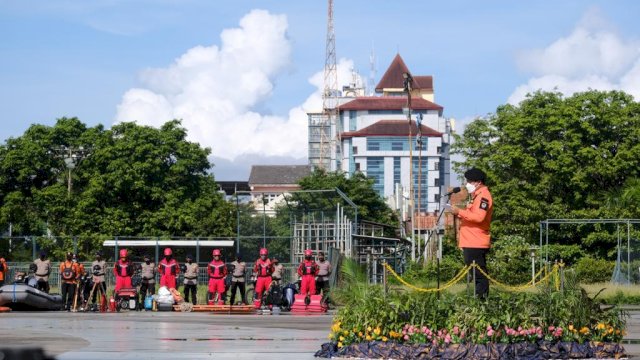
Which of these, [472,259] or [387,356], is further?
[472,259]

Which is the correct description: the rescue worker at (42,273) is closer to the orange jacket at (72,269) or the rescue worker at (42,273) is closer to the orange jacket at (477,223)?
the orange jacket at (72,269)

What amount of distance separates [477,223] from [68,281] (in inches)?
737

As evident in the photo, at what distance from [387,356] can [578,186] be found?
180 feet

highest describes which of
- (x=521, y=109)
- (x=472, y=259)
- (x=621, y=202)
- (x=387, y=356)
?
(x=521, y=109)

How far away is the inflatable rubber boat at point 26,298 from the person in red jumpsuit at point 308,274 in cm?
716

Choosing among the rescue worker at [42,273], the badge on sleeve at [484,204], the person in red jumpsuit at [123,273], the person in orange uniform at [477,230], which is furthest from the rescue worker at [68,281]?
the badge on sleeve at [484,204]

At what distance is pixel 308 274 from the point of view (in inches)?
1254

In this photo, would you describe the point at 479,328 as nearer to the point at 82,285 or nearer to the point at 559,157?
the point at 82,285

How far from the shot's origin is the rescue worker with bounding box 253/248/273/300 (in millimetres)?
33438

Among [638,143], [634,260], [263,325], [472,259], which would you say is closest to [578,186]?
[638,143]

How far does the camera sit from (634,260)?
40.8m

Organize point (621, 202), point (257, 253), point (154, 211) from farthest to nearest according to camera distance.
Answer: point (154, 211) → point (621, 202) → point (257, 253)

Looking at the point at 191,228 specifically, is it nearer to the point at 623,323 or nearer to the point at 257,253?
the point at 257,253

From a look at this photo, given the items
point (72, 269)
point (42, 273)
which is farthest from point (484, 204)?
point (42, 273)
